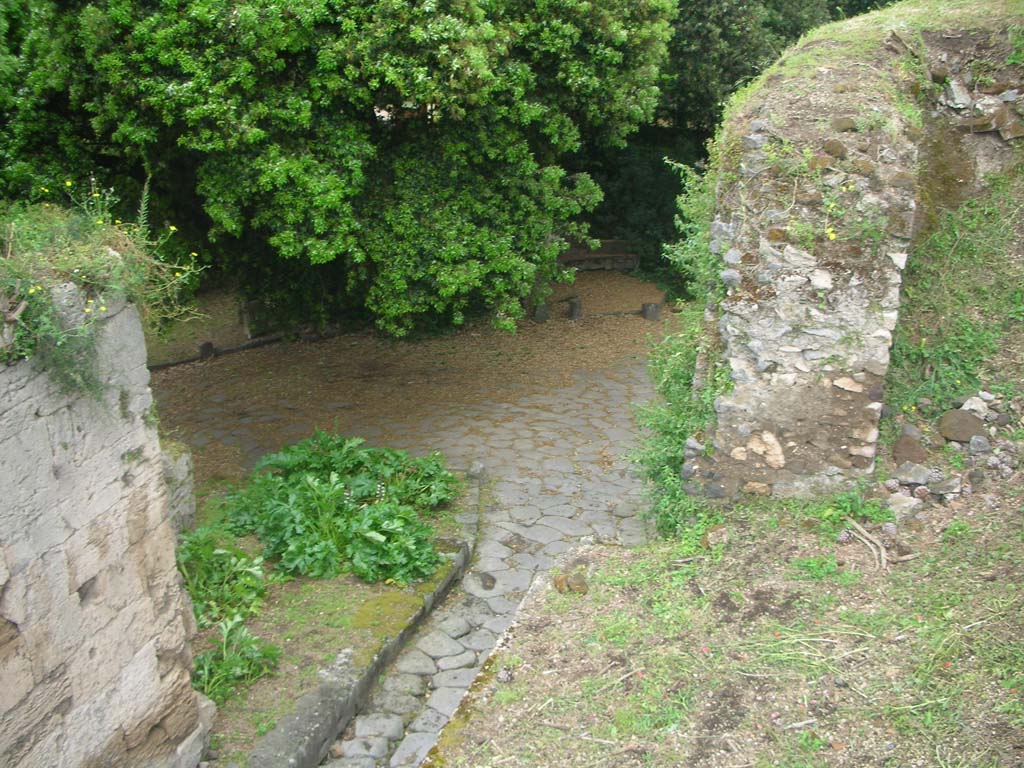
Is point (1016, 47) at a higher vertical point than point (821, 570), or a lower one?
higher

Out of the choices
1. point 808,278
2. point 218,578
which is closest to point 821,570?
point 808,278

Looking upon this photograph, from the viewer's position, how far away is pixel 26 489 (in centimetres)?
327

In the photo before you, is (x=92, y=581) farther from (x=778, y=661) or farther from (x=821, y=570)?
(x=821, y=570)

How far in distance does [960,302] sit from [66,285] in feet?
17.4

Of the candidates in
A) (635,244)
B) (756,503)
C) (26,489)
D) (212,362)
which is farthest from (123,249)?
(635,244)

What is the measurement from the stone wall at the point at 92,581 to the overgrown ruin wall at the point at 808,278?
3.36 m

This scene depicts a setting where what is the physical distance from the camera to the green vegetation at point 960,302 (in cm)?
559

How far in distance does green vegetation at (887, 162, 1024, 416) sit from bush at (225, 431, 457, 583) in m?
3.52

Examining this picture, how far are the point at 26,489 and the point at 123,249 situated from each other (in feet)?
3.80

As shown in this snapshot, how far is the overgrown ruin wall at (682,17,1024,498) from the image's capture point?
5.27m

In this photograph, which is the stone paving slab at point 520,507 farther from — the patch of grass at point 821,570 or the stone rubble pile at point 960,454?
the stone rubble pile at point 960,454

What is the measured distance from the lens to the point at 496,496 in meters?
7.92

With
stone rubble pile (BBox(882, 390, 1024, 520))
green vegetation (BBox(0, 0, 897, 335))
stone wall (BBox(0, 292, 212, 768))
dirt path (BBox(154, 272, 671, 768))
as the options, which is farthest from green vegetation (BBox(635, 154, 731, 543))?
stone wall (BBox(0, 292, 212, 768))

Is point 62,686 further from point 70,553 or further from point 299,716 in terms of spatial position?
point 299,716
